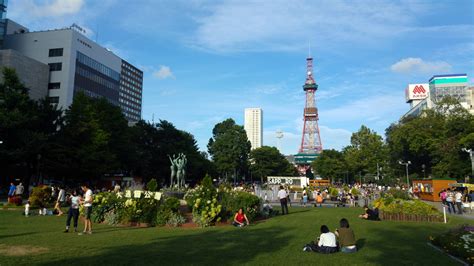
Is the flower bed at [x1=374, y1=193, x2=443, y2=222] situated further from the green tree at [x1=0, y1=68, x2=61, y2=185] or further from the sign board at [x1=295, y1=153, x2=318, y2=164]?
the sign board at [x1=295, y1=153, x2=318, y2=164]

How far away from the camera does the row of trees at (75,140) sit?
3728 cm

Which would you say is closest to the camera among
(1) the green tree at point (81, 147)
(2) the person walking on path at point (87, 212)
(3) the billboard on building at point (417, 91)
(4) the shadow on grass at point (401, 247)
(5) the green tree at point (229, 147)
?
(4) the shadow on grass at point (401, 247)

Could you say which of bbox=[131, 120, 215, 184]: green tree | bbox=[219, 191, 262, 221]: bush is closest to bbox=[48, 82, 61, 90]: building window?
bbox=[131, 120, 215, 184]: green tree

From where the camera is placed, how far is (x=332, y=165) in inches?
4003

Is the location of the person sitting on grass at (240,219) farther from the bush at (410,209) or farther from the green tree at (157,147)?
the green tree at (157,147)

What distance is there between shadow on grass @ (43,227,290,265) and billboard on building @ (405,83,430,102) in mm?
132783

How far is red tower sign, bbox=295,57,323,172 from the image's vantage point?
436 ft

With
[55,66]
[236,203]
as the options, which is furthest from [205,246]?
[55,66]

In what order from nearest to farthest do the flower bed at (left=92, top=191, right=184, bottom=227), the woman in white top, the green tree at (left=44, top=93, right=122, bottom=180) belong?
the woman in white top → the flower bed at (left=92, top=191, right=184, bottom=227) → the green tree at (left=44, top=93, right=122, bottom=180)

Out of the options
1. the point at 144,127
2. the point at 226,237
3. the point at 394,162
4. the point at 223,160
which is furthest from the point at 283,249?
the point at 223,160

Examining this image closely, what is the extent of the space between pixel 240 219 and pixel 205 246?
608 centimetres

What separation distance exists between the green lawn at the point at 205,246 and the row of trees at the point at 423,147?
4093cm

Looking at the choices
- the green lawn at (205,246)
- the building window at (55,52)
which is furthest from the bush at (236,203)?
the building window at (55,52)

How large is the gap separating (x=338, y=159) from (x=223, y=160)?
36.3 m
